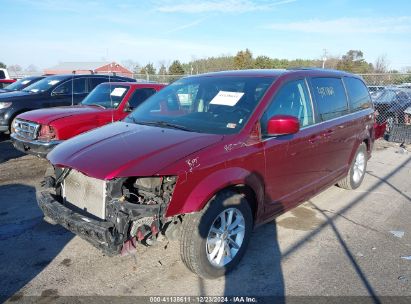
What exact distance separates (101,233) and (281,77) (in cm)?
256

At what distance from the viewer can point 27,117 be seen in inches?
271

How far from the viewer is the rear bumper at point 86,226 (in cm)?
298

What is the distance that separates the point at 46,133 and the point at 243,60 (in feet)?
123

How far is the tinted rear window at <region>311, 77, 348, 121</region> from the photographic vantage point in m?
4.75

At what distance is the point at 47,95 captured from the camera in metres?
9.74

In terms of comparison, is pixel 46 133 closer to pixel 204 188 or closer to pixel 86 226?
pixel 86 226

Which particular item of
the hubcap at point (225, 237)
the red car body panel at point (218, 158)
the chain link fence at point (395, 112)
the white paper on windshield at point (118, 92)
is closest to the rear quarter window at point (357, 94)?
the red car body panel at point (218, 158)

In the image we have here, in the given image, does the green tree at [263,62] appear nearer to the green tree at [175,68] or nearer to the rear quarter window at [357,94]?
the green tree at [175,68]

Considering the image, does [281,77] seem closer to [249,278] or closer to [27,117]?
[249,278]

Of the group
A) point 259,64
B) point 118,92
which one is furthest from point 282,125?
point 259,64

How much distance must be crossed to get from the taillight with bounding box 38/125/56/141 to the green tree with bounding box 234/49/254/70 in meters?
35.7

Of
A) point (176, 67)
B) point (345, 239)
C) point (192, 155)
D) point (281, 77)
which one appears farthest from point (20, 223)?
point (176, 67)

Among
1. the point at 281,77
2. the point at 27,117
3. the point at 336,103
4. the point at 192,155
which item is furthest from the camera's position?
the point at 27,117

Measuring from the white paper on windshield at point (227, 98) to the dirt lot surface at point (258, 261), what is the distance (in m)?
1.62
